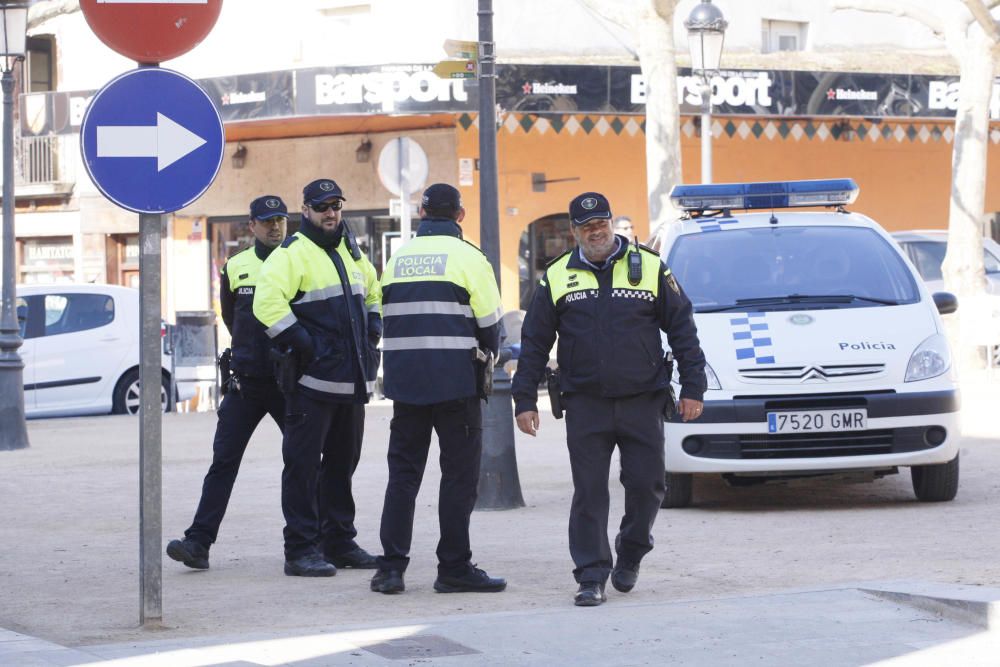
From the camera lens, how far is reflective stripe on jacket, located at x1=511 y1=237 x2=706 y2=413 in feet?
24.3

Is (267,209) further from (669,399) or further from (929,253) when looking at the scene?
(929,253)

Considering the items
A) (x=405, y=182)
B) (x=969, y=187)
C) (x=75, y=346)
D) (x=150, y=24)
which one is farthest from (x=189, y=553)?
(x=969, y=187)

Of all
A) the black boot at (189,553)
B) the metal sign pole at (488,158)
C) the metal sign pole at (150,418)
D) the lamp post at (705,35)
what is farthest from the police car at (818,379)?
the lamp post at (705,35)

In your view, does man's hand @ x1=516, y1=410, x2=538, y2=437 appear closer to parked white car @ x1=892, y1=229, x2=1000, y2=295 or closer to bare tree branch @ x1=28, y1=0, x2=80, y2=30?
parked white car @ x1=892, y1=229, x2=1000, y2=295

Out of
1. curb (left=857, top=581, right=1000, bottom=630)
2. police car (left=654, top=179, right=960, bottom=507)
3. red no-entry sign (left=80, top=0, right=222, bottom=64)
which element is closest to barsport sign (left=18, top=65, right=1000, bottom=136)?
police car (left=654, top=179, right=960, bottom=507)

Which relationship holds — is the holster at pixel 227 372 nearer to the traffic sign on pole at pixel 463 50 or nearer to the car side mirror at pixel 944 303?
the traffic sign on pole at pixel 463 50

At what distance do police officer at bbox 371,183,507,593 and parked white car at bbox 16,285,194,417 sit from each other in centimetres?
1205

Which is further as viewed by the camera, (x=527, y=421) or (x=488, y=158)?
(x=488, y=158)

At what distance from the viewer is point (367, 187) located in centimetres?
2672

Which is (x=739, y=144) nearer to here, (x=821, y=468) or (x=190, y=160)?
(x=821, y=468)

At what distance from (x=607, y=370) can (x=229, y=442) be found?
2230mm

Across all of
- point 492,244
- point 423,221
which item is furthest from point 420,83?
point 423,221

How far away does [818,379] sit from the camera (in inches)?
385

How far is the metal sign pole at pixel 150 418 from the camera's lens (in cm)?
675
